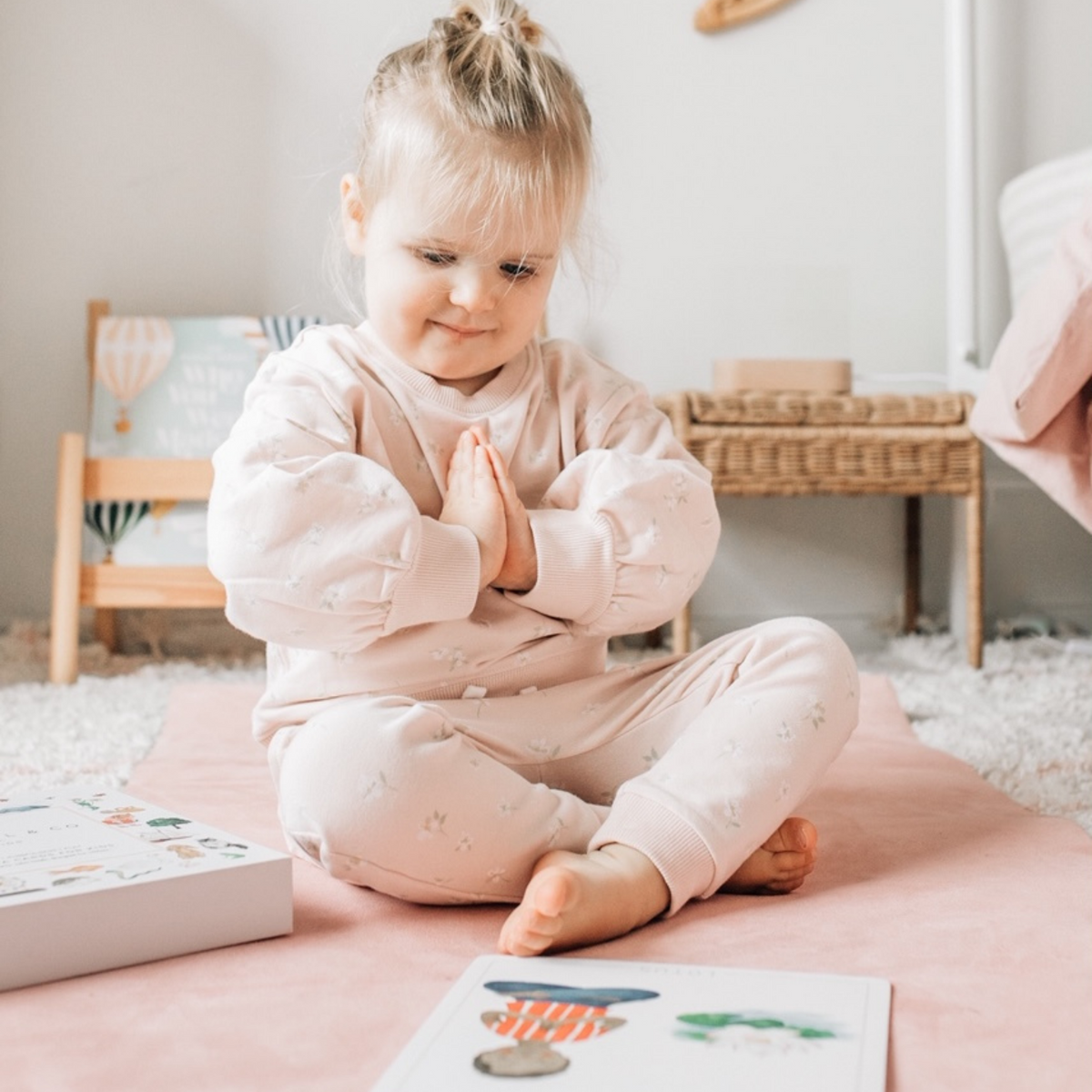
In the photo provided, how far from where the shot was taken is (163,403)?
177 centimetres

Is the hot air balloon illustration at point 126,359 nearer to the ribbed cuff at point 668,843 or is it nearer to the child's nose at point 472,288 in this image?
the child's nose at point 472,288

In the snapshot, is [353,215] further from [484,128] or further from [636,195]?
[636,195]

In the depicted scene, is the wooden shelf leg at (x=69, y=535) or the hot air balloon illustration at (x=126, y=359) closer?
the wooden shelf leg at (x=69, y=535)

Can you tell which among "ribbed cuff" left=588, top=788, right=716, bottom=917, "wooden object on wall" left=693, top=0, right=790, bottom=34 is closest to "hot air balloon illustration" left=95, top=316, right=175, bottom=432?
"wooden object on wall" left=693, top=0, right=790, bottom=34

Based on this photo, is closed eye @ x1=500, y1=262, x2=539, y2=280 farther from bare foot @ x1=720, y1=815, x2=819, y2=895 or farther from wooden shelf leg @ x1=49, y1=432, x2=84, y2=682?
wooden shelf leg @ x1=49, y1=432, x2=84, y2=682

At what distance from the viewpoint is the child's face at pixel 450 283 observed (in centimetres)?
85

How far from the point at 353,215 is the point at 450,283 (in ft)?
A: 0.39

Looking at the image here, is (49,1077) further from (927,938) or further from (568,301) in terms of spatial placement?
(568,301)

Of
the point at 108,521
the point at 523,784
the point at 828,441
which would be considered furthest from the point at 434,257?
the point at 108,521

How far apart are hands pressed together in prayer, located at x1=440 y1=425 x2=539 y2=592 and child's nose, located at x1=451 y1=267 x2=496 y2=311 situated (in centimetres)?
9

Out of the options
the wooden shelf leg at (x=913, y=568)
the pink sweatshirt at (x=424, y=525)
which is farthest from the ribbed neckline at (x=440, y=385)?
the wooden shelf leg at (x=913, y=568)

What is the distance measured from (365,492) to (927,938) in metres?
0.39

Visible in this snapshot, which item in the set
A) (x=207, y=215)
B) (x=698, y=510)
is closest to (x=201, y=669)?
(x=207, y=215)

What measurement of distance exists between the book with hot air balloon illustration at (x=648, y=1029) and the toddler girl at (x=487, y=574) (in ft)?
0.23
